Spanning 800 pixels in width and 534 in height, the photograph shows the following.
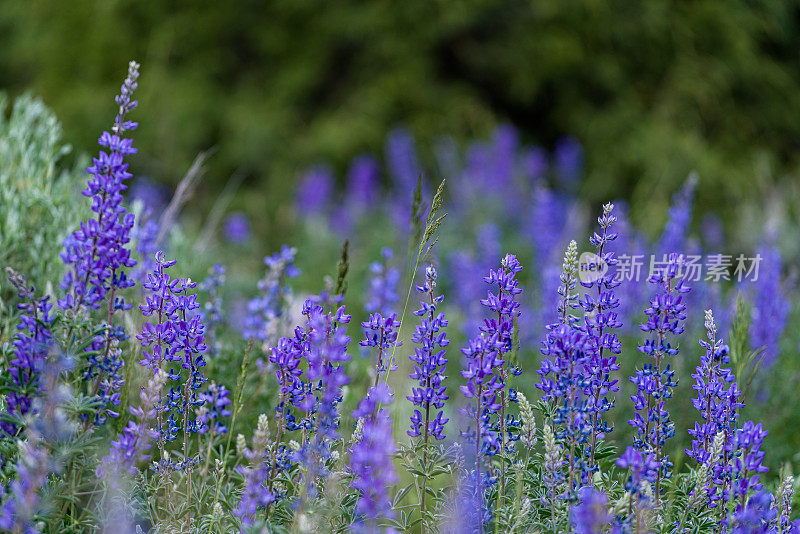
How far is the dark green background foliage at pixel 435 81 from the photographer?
7.11m

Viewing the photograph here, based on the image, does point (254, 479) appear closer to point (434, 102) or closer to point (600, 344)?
point (600, 344)

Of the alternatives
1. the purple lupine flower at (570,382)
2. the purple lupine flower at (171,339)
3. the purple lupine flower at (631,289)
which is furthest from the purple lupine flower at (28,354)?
the purple lupine flower at (631,289)

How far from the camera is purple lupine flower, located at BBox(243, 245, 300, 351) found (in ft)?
7.43

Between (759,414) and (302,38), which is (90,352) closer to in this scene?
(759,414)

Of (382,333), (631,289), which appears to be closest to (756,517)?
(382,333)

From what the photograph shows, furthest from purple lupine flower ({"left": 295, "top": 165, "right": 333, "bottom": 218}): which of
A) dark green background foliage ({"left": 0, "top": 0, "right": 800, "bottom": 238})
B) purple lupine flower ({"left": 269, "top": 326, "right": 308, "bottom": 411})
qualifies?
purple lupine flower ({"left": 269, "top": 326, "right": 308, "bottom": 411})

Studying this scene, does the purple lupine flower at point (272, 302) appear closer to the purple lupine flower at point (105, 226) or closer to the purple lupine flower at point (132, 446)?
the purple lupine flower at point (105, 226)

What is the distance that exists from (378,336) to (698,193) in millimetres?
6250

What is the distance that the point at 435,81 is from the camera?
297 inches

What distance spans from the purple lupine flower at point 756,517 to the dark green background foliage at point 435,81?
5.32 m

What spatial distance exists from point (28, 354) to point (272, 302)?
981mm

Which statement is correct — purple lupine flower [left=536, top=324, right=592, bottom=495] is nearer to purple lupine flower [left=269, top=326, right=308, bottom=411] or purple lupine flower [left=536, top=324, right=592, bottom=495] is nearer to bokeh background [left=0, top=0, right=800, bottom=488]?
purple lupine flower [left=269, top=326, right=308, bottom=411]

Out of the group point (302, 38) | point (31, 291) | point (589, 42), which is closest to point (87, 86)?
point (302, 38)

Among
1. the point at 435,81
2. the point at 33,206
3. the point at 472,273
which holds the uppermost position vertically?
the point at 435,81
